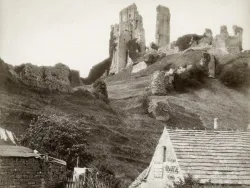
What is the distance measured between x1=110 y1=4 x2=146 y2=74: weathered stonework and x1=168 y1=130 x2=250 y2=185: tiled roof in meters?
72.6

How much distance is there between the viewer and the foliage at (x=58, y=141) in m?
26.6

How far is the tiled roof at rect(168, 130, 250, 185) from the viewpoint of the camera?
1628 centimetres

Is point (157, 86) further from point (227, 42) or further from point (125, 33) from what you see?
point (125, 33)

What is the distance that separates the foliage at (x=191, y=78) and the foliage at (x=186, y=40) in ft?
60.2

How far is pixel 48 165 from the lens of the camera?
2052cm

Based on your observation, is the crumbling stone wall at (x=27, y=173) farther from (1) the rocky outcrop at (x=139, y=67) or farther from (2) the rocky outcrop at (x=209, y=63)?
(1) the rocky outcrop at (x=139, y=67)

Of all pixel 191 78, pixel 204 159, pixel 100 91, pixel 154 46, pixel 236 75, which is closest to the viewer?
pixel 204 159

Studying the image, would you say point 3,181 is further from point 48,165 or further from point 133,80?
point 133,80

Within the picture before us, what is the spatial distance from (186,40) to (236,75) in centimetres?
2037

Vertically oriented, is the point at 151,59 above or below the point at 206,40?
below

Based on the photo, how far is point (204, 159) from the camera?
670 inches

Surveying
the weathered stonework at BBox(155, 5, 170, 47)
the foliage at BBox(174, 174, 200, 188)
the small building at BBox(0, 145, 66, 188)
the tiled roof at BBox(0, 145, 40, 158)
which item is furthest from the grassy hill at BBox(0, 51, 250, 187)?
the weathered stonework at BBox(155, 5, 170, 47)

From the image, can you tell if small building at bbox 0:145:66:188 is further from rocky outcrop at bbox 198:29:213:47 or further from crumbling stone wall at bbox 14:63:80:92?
rocky outcrop at bbox 198:29:213:47

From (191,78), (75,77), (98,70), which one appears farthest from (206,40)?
(75,77)
